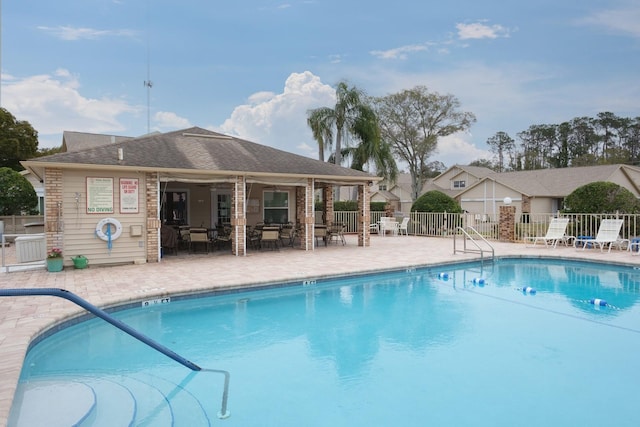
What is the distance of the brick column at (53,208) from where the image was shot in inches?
376

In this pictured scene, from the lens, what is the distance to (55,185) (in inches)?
379

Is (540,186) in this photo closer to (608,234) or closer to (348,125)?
(348,125)

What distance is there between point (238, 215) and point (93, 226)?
377 cm

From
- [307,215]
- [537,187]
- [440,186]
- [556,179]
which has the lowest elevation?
[307,215]

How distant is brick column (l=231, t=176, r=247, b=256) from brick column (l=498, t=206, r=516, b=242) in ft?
35.1

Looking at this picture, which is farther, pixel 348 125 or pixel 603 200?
pixel 348 125

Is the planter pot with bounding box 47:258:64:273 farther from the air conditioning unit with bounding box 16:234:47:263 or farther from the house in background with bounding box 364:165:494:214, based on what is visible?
the house in background with bounding box 364:165:494:214

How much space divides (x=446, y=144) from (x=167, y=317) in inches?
1485

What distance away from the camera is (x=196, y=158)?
12.1 m

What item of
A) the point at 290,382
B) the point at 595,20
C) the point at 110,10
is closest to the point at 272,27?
the point at 110,10

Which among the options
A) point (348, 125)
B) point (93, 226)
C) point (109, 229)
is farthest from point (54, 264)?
point (348, 125)

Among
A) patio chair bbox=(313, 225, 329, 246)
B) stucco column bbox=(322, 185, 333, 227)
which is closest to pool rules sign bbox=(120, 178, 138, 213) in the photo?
patio chair bbox=(313, 225, 329, 246)

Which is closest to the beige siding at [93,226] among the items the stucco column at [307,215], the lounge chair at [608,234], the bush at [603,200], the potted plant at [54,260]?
the potted plant at [54,260]

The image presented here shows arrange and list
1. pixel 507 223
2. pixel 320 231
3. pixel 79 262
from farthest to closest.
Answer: pixel 507 223 < pixel 320 231 < pixel 79 262
